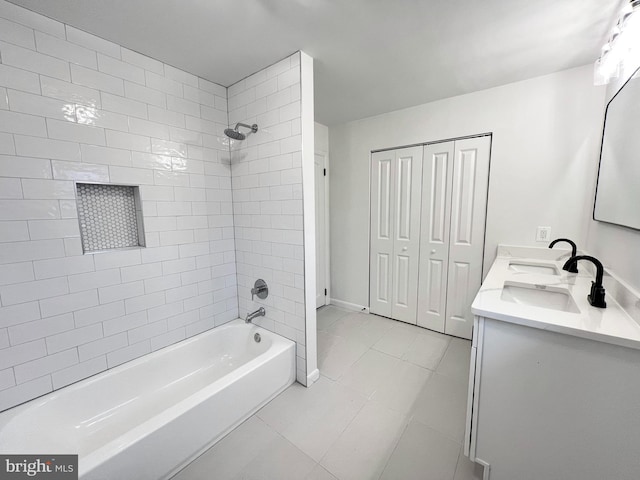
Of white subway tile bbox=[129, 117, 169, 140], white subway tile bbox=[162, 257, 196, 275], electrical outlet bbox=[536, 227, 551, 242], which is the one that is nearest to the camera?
white subway tile bbox=[129, 117, 169, 140]

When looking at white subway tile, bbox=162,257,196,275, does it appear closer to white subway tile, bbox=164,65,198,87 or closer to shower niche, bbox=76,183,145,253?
shower niche, bbox=76,183,145,253

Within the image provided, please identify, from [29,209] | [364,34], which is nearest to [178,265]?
[29,209]

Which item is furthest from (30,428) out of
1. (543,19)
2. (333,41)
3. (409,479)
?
(543,19)

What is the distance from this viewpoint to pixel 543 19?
135 cm

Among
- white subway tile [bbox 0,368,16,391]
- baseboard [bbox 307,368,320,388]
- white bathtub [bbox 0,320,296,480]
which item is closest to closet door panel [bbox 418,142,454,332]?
baseboard [bbox 307,368,320,388]

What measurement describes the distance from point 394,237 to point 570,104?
1.73 metres

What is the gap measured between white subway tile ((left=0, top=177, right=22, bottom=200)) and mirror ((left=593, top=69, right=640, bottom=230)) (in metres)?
2.96

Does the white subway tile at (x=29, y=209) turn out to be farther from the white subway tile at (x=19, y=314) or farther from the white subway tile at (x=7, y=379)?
the white subway tile at (x=7, y=379)

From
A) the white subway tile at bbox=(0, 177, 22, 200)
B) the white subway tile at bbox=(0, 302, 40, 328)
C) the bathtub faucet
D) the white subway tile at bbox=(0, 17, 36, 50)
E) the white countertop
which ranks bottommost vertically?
the bathtub faucet

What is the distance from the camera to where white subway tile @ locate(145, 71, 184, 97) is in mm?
1703

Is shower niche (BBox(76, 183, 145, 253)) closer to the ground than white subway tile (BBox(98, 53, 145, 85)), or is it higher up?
closer to the ground

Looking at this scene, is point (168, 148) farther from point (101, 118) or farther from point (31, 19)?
point (31, 19)

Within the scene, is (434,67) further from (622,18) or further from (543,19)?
(622,18)

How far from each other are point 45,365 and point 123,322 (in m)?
0.38
